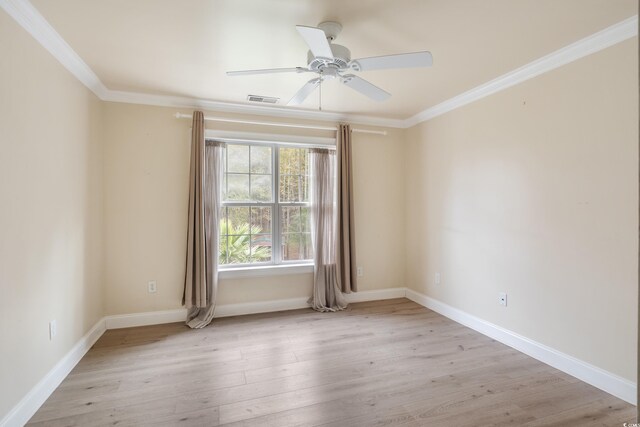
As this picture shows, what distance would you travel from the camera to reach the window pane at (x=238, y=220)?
3.63m

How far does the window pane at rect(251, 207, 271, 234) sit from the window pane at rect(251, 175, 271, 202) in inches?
5.0

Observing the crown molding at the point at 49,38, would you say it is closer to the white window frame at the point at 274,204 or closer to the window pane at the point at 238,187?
the white window frame at the point at 274,204

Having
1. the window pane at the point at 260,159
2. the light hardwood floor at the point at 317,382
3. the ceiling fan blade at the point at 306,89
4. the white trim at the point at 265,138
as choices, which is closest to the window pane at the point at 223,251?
the light hardwood floor at the point at 317,382

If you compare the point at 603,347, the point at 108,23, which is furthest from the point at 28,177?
the point at 603,347

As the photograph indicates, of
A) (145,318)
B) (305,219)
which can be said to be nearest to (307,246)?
(305,219)

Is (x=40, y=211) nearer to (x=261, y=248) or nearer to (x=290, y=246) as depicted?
(x=261, y=248)

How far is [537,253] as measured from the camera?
8.32 ft

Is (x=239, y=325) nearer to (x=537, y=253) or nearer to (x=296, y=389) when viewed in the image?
(x=296, y=389)

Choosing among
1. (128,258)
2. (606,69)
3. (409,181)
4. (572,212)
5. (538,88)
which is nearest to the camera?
(606,69)

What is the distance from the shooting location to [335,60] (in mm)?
1976

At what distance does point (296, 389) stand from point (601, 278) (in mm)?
2274

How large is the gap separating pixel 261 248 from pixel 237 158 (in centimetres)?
113

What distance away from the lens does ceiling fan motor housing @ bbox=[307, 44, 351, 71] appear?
1.93m

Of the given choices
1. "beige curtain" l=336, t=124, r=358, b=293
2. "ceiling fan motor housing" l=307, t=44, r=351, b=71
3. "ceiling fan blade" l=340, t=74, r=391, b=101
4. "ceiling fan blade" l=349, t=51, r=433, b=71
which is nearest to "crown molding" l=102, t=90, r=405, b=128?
"beige curtain" l=336, t=124, r=358, b=293
